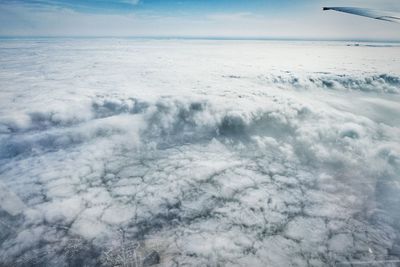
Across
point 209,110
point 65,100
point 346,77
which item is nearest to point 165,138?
point 209,110

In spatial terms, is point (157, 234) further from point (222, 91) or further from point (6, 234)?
point (222, 91)

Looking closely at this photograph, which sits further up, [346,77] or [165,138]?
[346,77]

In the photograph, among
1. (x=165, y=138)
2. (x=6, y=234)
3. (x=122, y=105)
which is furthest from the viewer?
(x=122, y=105)

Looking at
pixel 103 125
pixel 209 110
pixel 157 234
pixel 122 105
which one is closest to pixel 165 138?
pixel 103 125

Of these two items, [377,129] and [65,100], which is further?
[65,100]

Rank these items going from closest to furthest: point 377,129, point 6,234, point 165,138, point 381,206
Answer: point 6,234, point 381,206, point 165,138, point 377,129

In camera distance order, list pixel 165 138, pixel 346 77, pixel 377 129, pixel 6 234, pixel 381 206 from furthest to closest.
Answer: pixel 346 77 → pixel 377 129 → pixel 165 138 → pixel 381 206 → pixel 6 234

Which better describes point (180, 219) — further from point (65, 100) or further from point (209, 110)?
point (65, 100)

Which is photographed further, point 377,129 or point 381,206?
point 377,129

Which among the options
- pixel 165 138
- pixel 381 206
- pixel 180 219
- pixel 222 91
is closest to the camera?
pixel 180 219
